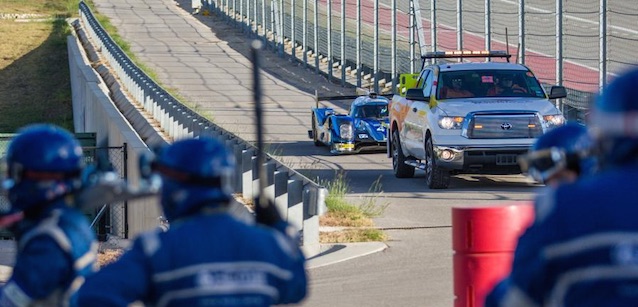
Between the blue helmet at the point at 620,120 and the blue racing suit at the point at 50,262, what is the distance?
1806 millimetres

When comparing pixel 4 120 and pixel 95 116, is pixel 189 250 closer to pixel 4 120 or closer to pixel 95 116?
pixel 95 116

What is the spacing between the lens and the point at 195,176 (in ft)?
15.0

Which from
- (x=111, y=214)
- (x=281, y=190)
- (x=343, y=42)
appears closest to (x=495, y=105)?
(x=281, y=190)

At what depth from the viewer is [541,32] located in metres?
32.5

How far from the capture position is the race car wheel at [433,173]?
Answer: 2019 cm

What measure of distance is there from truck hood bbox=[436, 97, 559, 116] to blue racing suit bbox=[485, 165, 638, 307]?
51.8ft

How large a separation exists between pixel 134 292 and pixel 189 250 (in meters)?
0.20

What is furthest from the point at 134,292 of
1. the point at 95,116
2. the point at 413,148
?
the point at 95,116

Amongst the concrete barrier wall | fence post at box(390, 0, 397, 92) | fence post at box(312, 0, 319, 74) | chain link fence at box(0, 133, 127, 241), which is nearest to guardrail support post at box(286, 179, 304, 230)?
the concrete barrier wall

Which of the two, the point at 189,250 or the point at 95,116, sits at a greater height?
the point at 189,250

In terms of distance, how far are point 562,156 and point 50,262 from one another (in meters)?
1.74

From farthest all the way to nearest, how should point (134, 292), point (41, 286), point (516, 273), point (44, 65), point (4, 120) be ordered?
point (44, 65) → point (4, 120) → point (41, 286) → point (134, 292) → point (516, 273)

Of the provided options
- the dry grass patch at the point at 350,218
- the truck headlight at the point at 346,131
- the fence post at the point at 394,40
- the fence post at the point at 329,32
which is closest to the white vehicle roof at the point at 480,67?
the dry grass patch at the point at 350,218

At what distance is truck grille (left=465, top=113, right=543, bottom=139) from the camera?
770 inches
